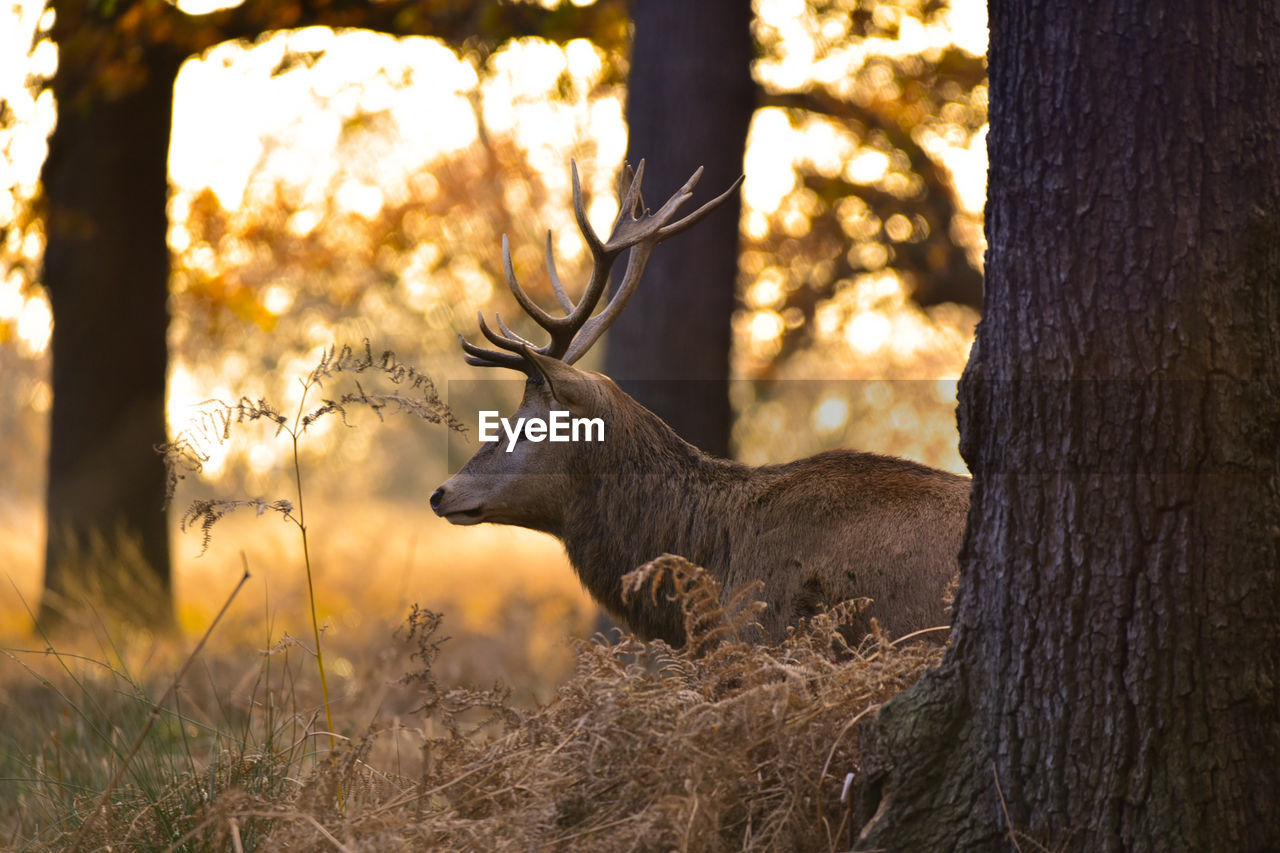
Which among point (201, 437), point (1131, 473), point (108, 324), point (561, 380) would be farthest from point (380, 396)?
point (108, 324)

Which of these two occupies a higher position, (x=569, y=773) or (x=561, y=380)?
(x=561, y=380)

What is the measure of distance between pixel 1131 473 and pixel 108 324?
869 centimetres

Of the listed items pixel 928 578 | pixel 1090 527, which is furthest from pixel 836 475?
pixel 1090 527

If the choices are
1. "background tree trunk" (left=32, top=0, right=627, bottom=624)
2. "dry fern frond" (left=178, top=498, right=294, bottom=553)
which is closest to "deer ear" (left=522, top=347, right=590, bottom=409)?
"dry fern frond" (left=178, top=498, right=294, bottom=553)

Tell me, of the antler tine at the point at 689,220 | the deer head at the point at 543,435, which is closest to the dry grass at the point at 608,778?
the deer head at the point at 543,435

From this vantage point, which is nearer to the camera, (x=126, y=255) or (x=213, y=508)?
(x=213, y=508)

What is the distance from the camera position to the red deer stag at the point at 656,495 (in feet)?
14.1

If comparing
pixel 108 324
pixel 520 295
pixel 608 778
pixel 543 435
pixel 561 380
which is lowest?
pixel 608 778

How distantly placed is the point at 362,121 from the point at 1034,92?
10809 mm

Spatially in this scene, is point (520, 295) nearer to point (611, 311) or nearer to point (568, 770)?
point (611, 311)

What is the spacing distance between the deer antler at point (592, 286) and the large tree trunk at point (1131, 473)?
84.7 inches

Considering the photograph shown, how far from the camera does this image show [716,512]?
15.5 feet

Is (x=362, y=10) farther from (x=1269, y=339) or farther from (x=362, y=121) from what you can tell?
(x=1269, y=339)

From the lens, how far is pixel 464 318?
53.7 feet
